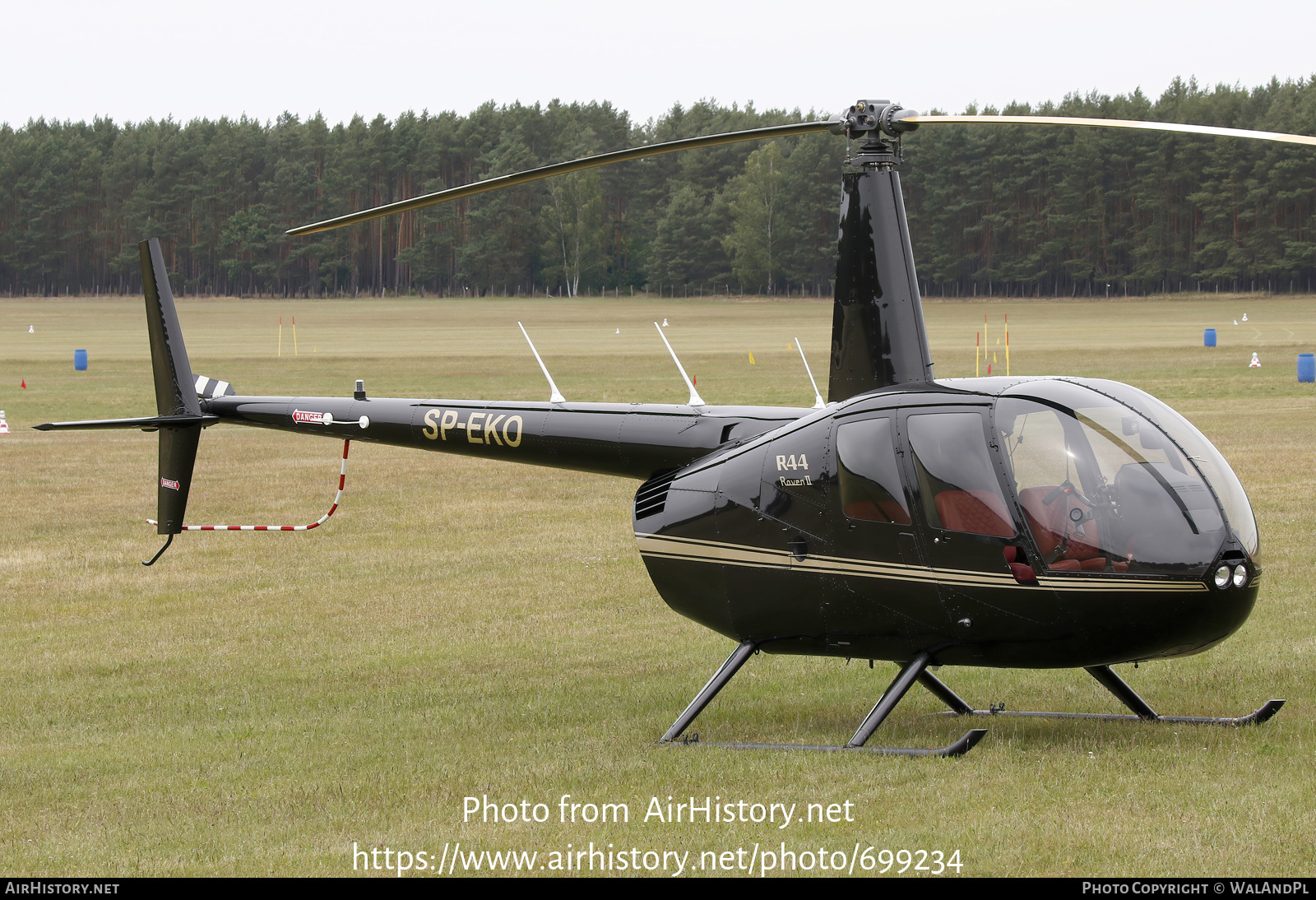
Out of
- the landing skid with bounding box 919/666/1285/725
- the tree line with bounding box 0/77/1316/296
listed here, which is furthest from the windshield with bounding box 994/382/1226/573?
the tree line with bounding box 0/77/1316/296

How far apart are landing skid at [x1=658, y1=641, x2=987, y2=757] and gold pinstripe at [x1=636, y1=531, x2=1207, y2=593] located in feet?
1.77

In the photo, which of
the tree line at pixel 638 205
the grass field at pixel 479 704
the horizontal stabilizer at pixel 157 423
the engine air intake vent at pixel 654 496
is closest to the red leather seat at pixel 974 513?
the grass field at pixel 479 704

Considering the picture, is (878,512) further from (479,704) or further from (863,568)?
(479,704)

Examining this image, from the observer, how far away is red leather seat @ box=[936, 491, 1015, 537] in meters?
7.07

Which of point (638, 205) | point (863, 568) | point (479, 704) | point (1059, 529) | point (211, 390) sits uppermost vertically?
point (638, 205)

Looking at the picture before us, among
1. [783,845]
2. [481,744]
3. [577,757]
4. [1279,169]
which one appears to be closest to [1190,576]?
[783,845]

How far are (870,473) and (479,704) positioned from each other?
3713 millimetres

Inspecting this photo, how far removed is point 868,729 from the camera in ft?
24.6

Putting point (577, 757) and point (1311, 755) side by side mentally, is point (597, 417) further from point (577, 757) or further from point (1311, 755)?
point (1311, 755)

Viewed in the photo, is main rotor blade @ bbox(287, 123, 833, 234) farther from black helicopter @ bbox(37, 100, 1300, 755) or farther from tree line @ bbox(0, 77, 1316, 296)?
tree line @ bbox(0, 77, 1316, 296)

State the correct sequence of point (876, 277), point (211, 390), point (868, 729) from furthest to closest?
point (211, 390) → point (876, 277) → point (868, 729)

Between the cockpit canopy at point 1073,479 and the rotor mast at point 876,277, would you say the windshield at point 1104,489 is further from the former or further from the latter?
the rotor mast at point 876,277

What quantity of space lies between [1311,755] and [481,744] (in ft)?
16.0

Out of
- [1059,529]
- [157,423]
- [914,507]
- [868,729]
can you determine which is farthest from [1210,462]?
[157,423]
